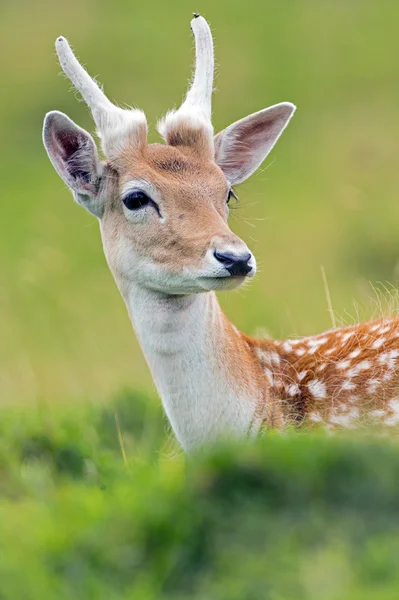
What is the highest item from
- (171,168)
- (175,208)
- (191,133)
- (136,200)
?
(191,133)

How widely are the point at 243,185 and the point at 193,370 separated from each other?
601 inches

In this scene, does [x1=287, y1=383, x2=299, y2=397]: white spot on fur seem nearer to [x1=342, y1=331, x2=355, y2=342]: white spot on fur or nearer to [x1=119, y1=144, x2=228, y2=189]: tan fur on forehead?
[x1=342, y1=331, x2=355, y2=342]: white spot on fur

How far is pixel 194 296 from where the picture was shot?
6062mm

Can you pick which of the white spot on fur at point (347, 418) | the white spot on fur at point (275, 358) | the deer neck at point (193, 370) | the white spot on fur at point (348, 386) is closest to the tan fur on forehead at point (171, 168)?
the deer neck at point (193, 370)

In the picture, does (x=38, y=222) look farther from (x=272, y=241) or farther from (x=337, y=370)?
(x=337, y=370)

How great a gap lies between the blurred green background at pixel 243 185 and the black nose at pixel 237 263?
320cm

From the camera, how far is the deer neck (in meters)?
5.98

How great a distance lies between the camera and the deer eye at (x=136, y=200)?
20.4 feet

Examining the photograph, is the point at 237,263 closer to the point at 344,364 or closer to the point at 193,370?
the point at 193,370

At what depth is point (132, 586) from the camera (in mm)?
4051

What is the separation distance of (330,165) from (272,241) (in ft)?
11.1

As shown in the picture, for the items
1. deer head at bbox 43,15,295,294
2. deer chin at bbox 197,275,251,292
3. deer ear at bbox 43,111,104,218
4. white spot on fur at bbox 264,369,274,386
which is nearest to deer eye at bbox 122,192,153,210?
deer head at bbox 43,15,295,294

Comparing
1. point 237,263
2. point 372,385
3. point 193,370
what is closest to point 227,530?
point 237,263

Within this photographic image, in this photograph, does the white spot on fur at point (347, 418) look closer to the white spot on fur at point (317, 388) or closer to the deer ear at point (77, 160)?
the white spot on fur at point (317, 388)
